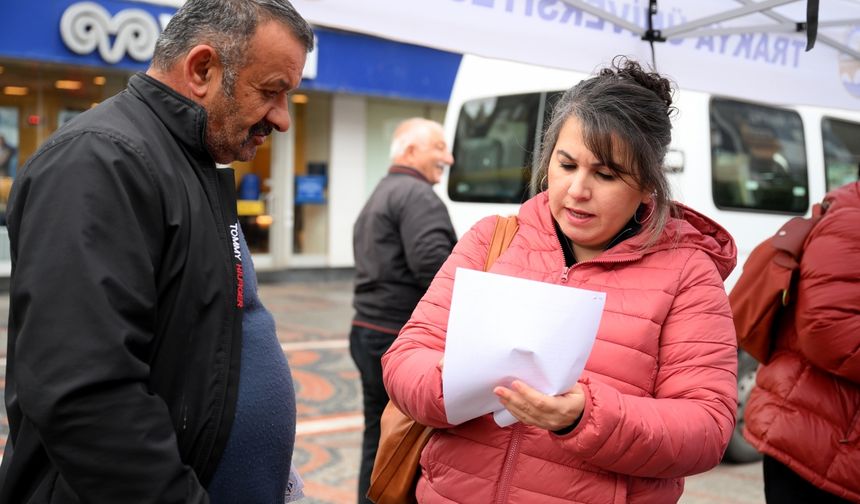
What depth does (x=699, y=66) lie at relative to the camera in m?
3.56

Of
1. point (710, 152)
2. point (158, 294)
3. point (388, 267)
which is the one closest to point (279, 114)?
point (158, 294)

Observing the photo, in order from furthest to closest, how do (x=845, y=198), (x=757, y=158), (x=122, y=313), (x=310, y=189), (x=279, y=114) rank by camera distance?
1. (x=310, y=189)
2. (x=757, y=158)
3. (x=845, y=198)
4. (x=279, y=114)
5. (x=122, y=313)

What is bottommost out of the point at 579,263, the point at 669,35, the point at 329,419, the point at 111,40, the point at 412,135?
the point at 329,419

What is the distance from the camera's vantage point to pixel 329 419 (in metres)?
6.77

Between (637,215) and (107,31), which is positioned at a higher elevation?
(107,31)

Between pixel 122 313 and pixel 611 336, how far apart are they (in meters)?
1.00

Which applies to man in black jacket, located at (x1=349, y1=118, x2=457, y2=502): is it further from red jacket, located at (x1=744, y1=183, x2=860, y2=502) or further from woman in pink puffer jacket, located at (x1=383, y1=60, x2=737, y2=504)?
woman in pink puffer jacket, located at (x1=383, y1=60, x2=737, y2=504)

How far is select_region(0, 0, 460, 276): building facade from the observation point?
484 inches

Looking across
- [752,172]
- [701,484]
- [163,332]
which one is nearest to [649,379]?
[163,332]

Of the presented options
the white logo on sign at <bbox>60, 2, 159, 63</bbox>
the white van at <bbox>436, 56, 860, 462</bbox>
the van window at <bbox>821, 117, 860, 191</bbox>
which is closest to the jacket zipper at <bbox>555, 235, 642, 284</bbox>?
the white van at <bbox>436, 56, 860, 462</bbox>

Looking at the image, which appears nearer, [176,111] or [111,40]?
[176,111]

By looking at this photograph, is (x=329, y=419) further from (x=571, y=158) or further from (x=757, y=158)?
(x=571, y=158)

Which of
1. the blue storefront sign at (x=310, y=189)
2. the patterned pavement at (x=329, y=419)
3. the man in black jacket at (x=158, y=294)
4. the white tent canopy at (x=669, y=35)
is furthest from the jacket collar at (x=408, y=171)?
the blue storefront sign at (x=310, y=189)

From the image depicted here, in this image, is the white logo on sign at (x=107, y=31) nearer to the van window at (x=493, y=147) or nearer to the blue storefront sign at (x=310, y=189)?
the blue storefront sign at (x=310, y=189)
